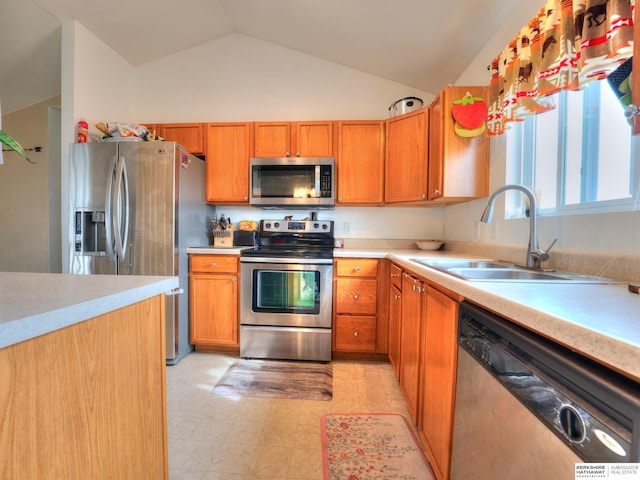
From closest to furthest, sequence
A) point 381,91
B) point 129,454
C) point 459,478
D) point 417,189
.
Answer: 1. point 129,454
2. point 459,478
3. point 417,189
4. point 381,91

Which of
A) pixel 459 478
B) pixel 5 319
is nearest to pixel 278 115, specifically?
pixel 5 319

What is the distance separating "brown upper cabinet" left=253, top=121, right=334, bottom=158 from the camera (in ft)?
8.20

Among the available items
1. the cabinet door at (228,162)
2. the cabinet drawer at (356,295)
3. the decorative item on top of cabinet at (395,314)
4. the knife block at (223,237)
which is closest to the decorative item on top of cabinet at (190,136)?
the cabinet door at (228,162)

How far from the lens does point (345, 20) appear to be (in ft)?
6.84

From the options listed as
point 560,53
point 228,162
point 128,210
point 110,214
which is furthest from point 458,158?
point 110,214

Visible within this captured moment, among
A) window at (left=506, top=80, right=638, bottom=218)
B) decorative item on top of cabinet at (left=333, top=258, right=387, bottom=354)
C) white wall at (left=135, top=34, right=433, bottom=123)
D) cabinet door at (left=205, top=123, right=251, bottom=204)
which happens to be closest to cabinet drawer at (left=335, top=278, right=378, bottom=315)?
decorative item on top of cabinet at (left=333, top=258, right=387, bottom=354)

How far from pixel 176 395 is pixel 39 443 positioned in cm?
146

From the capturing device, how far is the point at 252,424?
58.1 inches

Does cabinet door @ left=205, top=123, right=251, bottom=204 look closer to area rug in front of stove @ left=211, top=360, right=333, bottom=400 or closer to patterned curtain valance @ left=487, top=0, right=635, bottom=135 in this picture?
area rug in front of stove @ left=211, top=360, right=333, bottom=400

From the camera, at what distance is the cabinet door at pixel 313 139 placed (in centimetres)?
250

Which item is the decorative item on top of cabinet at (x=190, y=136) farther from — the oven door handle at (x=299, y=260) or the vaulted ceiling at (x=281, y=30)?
the oven door handle at (x=299, y=260)

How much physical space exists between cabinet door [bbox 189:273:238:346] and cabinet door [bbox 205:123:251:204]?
0.78 metres

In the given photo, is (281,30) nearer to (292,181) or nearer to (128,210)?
(292,181)

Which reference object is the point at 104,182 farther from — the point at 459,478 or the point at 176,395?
the point at 459,478
